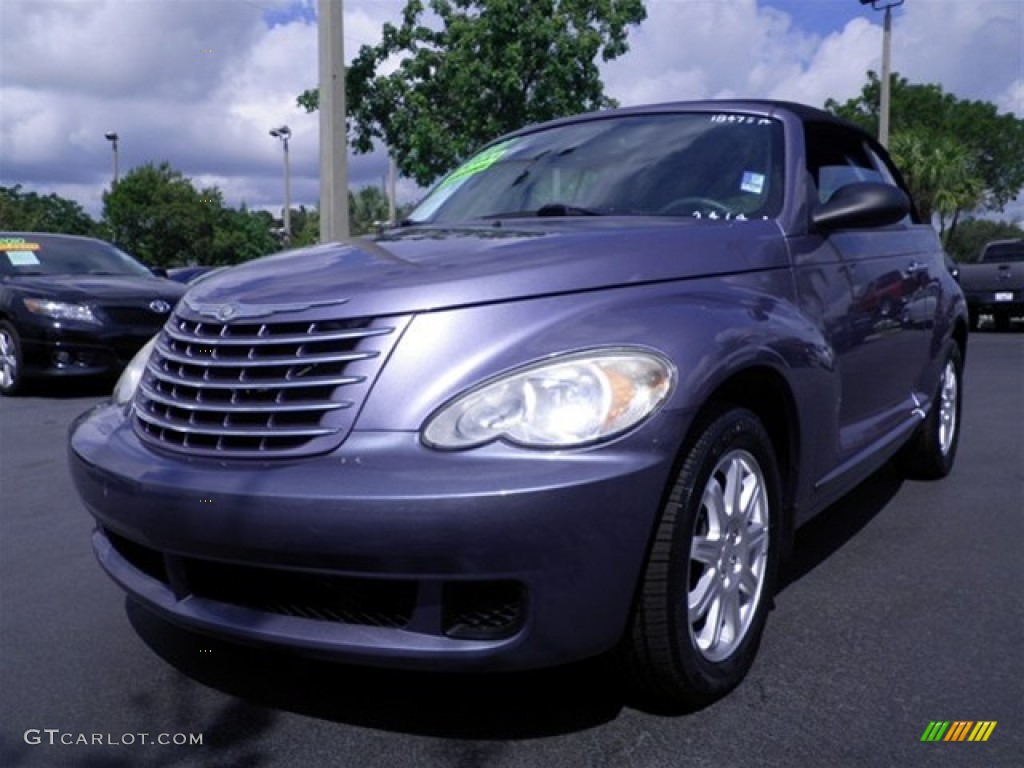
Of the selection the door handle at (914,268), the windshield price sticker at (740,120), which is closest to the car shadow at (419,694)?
the windshield price sticker at (740,120)

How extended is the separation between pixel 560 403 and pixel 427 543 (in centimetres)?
43

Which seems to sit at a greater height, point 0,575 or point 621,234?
point 621,234

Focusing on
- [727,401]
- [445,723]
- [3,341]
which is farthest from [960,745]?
[3,341]

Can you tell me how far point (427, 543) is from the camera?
2104 mm

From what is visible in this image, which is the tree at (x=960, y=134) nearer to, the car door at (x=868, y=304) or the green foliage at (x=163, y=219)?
the green foliage at (x=163, y=219)

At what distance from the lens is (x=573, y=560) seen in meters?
2.16

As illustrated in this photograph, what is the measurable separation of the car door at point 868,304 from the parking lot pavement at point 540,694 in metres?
0.58

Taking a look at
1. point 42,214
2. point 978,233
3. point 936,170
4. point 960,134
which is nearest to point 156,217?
point 42,214

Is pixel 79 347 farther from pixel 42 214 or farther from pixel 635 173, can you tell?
pixel 42 214

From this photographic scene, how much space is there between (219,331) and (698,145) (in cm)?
186

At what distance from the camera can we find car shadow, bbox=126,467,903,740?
2.54 metres

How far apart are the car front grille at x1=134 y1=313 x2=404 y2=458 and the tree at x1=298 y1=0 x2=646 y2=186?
18.0m

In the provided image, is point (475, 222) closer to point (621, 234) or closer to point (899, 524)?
point (621, 234)

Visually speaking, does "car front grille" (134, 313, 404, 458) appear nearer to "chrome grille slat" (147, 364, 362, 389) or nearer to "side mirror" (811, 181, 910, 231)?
"chrome grille slat" (147, 364, 362, 389)
